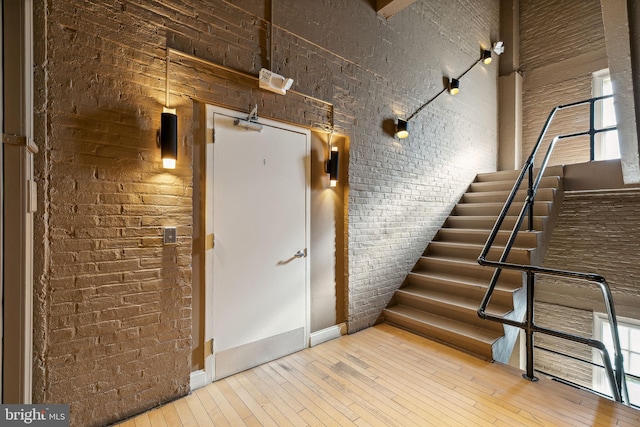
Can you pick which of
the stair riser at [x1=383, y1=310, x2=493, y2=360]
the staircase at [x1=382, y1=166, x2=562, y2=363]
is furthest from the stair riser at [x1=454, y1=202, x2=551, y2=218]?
the stair riser at [x1=383, y1=310, x2=493, y2=360]

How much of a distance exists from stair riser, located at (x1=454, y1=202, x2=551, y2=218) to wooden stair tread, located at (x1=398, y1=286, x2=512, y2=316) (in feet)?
5.16

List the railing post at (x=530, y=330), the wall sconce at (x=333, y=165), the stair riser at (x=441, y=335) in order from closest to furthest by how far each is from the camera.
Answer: the railing post at (x=530, y=330)
the stair riser at (x=441, y=335)
the wall sconce at (x=333, y=165)

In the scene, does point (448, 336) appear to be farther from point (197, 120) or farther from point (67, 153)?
point (67, 153)

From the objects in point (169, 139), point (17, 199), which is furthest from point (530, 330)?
point (17, 199)

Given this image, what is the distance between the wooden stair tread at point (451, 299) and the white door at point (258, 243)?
1.60 meters

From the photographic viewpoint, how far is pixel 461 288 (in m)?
3.59

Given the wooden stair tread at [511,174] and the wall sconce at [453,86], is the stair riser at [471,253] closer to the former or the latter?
the wooden stair tread at [511,174]

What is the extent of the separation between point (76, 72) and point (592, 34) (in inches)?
321

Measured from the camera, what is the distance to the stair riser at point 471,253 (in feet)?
11.1

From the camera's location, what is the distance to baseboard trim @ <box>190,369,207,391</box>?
2381 mm

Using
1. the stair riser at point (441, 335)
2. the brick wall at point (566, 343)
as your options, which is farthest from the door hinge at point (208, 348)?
the brick wall at point (566, 343)

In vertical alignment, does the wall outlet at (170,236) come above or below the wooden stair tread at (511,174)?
below

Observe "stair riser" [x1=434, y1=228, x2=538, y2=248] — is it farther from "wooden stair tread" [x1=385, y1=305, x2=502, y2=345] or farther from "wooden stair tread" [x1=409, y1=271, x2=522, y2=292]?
"wooden stair tread" [x1=385, y1=305, x2=502, y2=345]

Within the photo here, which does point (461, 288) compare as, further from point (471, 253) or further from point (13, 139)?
point (13, 139)
